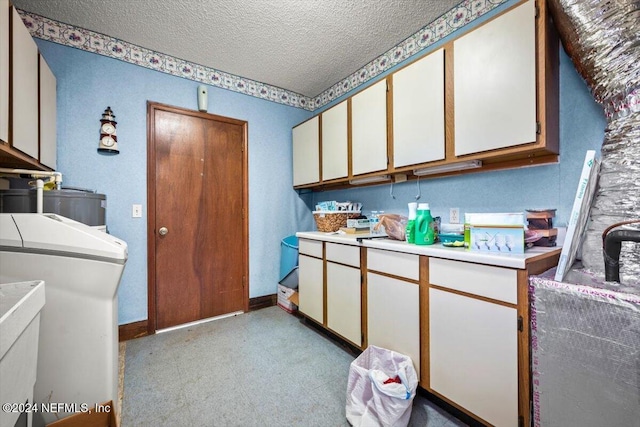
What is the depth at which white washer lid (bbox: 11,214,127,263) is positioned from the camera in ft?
3.78

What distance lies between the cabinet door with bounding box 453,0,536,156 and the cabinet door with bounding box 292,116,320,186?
1476mm

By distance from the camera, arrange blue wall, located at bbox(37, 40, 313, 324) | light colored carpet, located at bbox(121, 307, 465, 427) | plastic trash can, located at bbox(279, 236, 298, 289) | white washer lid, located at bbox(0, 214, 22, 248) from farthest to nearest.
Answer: plastic trash can, located at bbox(279, 236, 298, 289)
blue wall, located at bbox(37, 40, 313, 324)
light colored carpet, located at bbox(121, 307, 465, 427)
white washer lid, located at bbox(0, 214, 22, 248)

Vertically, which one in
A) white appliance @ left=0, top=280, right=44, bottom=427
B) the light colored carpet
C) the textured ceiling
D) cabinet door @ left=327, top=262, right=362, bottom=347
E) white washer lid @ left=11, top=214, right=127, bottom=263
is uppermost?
the textured ceiling

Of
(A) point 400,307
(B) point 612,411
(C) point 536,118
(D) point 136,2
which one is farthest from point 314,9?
(B) point 612,411

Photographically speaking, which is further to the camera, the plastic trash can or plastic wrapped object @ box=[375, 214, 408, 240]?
the plastic trash can

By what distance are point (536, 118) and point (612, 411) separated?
1226mm

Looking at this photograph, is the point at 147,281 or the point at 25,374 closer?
the point at 25,374

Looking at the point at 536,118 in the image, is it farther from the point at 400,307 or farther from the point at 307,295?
the point at 307,295

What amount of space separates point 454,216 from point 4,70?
8.83 feet

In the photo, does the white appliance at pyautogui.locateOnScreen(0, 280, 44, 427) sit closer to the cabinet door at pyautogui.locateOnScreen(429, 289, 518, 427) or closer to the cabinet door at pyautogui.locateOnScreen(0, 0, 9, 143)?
the cabinet door at pyautogui.locateOnScreen(0, 0, 9, 143)

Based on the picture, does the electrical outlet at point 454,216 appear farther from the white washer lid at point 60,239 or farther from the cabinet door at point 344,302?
the white washer lid at point 60,239

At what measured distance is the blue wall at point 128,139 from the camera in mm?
2135

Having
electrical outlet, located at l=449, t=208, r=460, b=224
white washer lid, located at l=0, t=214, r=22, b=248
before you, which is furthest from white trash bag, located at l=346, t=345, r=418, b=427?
white washer lid, located at l=0, t=214, r=22, b=248

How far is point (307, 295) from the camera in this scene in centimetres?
254
